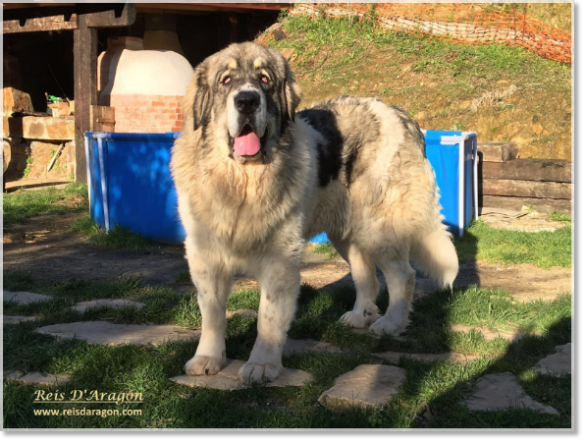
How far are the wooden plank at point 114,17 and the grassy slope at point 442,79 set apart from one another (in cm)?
415

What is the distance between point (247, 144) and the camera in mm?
3225

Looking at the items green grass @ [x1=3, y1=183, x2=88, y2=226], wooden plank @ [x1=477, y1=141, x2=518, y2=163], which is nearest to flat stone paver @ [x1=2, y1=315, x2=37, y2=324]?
green grass @ [x1=3, y1=183, x2=88, y2=226]

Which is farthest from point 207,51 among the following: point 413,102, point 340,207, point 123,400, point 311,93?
point 123,400

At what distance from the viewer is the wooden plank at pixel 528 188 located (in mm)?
7996

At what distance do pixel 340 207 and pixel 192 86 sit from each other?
4.09ft

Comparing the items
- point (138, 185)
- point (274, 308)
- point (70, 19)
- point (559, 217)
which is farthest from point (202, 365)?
point (70, 19)

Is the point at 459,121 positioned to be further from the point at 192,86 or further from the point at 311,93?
the point at 192,86

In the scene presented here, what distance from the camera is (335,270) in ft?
19.0

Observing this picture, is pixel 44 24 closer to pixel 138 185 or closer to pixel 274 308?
pixel 138 185

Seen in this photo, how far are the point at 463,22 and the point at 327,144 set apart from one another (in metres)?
11.5

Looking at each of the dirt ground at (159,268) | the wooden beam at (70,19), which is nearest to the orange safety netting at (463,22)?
the wooden beam at (70,19)

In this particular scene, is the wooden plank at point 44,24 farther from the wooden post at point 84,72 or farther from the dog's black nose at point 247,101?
the dog's black nose at point 247,101

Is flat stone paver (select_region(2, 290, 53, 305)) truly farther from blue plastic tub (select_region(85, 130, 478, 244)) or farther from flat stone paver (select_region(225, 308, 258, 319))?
blue plastic tub (select_region(85, 130, 478, 244))

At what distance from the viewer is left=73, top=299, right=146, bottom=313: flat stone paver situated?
4250 mm
